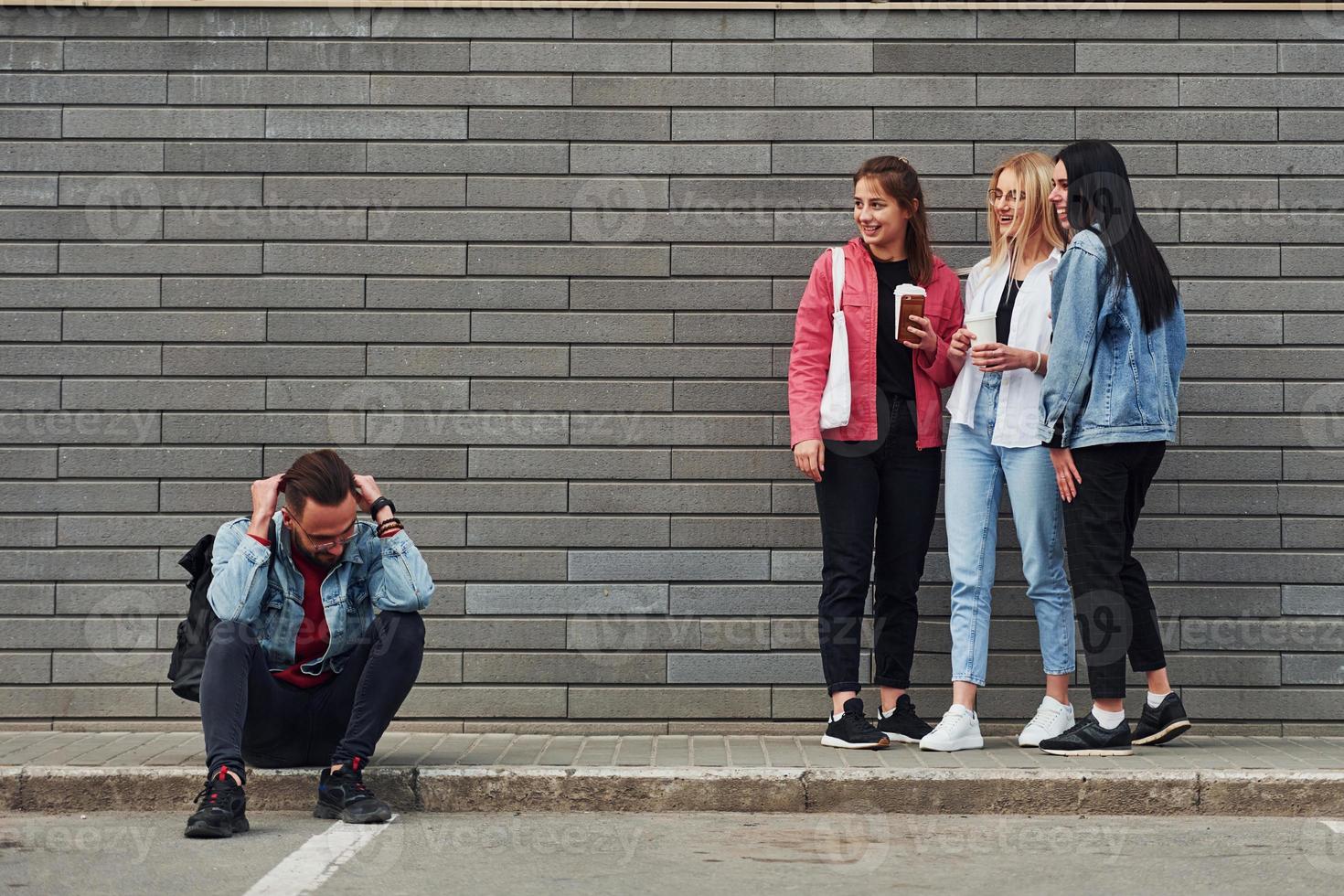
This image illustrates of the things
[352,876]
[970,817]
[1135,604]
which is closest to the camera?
[352,876]

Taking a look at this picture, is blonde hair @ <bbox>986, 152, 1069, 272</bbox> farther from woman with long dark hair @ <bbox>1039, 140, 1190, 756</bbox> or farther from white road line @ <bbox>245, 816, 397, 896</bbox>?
white road line @ <bbox>245, 816, 397, 896</bbox>

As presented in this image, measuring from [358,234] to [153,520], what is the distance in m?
1.52

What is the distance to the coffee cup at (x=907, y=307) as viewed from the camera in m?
5.55

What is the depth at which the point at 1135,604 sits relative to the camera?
18.9 feet

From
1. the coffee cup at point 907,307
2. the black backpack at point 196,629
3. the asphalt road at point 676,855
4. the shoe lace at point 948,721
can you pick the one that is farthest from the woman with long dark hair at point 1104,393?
the black backpack at point 196,629

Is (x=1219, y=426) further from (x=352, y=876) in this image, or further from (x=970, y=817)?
(x=352, y=876)

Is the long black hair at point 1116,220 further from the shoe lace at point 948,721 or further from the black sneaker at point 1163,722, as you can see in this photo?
the shoe lace at point 948,721

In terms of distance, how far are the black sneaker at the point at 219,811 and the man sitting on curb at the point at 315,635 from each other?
10 millimetres

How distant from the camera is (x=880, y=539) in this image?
19.5 ft

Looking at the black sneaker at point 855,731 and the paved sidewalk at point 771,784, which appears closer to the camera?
the paved sidewalk at point 771,784

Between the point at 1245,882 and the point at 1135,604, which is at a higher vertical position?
the point at 1135,604

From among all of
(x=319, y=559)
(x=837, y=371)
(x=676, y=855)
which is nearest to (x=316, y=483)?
(x=319, y=559)

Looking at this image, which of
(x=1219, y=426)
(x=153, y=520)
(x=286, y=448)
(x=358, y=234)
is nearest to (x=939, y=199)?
(x=1219, y=426)

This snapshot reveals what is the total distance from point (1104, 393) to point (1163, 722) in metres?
1.36
